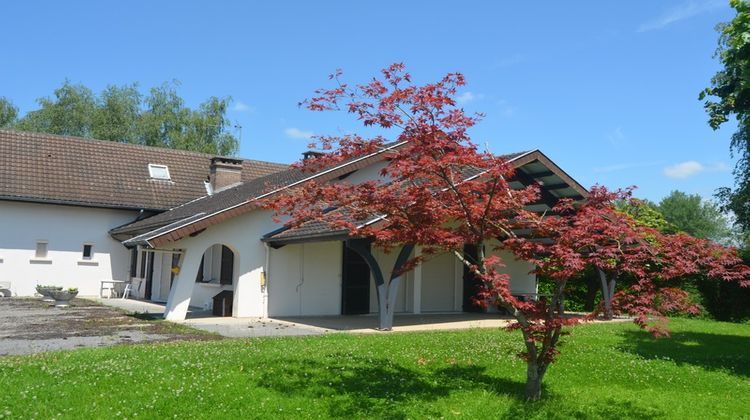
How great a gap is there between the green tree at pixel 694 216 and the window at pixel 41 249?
65504 mm

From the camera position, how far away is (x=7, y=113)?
1925 inches

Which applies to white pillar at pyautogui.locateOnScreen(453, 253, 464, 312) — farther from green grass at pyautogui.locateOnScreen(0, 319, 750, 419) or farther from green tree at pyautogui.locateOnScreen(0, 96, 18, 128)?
green tree at pyautogui.locateOnScreen(0, 96, 18, 128)

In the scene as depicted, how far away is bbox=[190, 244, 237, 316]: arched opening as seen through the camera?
16938 mm

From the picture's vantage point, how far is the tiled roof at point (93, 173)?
2291 cm

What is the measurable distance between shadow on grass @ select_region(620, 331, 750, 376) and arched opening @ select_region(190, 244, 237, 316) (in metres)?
9.44

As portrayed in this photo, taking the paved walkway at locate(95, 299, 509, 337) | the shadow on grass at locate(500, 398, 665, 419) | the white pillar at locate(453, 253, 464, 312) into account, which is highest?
the white pillar at locate(453, 253, 464, 312)

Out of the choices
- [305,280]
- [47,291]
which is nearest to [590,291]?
[305,280]

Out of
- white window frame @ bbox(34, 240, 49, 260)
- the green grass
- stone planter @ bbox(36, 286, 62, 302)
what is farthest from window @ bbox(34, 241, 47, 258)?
the green grass

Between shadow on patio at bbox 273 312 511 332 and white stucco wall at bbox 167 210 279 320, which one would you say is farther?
white stucco wall at bbox 167 210 279 320

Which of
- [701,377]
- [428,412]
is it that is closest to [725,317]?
[701,377]

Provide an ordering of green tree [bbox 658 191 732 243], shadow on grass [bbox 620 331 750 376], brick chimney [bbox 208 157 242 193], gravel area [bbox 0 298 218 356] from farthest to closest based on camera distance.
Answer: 1. green tree [bbox 658 191 732 243]
2. brick chimney [bbox 208 157 242 193]
3. gravel area [bbox 0 298 218 356]
4. shadow on grass [bbox 620 331 750 376]

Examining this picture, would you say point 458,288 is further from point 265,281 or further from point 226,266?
point 226,266

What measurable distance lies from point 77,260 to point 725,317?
2168 cm

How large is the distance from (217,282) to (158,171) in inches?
398
